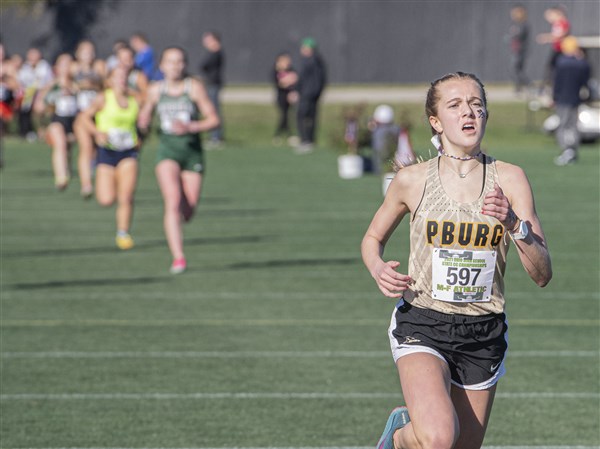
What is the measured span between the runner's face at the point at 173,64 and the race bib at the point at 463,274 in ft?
25.9

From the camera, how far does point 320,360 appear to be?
10.0m

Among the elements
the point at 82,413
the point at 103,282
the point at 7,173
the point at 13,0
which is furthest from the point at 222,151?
the point at 82,413

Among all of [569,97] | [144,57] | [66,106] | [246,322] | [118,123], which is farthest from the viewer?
[144,57]

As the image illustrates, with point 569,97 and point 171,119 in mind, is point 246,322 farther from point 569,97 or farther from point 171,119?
point 569,97

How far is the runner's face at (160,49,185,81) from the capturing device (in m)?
13.4

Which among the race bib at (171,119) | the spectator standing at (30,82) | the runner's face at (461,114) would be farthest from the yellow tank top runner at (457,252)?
the spectator standing at (30,82)

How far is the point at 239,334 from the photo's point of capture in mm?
10992

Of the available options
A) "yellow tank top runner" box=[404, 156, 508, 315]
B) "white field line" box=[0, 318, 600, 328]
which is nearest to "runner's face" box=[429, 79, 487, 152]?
"yellow tank top runner" box=[404, 156, 508, 315]

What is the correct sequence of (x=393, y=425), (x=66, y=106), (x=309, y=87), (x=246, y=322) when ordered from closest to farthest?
1. (x=393, y=425)
2. (x=246, y=322)
3. (x=66, y=106)
4. (x=309, y=87)

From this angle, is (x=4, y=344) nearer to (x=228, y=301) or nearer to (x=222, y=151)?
(x=228, y=301)

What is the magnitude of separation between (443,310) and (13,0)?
36591 millimetres

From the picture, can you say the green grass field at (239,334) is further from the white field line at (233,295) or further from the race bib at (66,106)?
the race bib at (66,106)

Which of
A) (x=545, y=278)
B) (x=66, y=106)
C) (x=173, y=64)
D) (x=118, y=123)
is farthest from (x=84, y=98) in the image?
(x=545, y=278)

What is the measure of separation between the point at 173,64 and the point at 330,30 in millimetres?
31488
